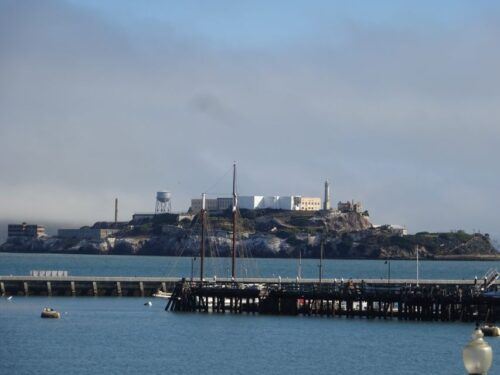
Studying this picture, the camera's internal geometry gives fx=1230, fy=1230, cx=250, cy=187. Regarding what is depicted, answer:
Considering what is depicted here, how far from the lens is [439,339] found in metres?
71.7

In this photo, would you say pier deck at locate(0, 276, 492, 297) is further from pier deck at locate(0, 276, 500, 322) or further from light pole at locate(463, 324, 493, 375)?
light pole at locate(463, 324, 493, 375)

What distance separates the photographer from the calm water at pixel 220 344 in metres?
58.3

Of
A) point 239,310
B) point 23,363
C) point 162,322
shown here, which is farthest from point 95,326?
point 23,363

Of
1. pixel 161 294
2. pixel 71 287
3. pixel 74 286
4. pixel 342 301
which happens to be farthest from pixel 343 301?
pixel 71 287

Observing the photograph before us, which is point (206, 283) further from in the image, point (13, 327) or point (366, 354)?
point (366, 354)

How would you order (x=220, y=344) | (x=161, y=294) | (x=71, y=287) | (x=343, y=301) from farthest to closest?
(x=71, y=287) → (x=161, y=294) → (x=343, y=301) → (x=220, y=344)

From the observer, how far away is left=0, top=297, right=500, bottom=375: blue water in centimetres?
5828

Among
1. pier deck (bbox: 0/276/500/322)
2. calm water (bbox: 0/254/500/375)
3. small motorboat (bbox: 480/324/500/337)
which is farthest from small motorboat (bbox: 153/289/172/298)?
small motorboat (bbox: 480/324/500/337)

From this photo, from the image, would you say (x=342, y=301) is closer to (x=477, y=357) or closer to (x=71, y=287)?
(x=71, y=287)

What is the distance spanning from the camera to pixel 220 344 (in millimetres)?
69062

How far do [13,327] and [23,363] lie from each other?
20.4 metres

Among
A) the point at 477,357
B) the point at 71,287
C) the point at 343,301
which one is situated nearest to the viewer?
the point at 477,357

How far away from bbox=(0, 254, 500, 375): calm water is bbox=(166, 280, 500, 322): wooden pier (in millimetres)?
1933

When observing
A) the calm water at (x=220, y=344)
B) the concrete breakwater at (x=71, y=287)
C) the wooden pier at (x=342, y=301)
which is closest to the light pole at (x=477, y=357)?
the calm water at (x=220, y=344)
